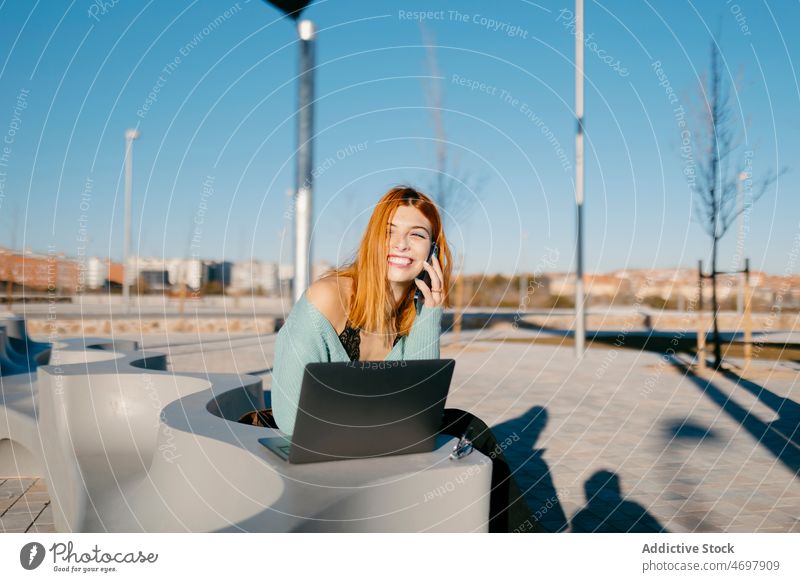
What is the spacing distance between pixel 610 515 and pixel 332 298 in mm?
2179

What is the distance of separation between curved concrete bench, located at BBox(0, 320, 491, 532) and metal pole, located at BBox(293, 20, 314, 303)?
1.02 metres

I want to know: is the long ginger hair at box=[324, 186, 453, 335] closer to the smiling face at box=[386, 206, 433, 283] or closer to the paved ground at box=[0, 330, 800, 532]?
the smiling face at box=[386, 206, 433, 283]

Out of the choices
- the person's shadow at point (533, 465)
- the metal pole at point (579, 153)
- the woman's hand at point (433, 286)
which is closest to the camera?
the woman's hand at point (433, 286)

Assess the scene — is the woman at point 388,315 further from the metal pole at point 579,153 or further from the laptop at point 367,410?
the metal pole at point 579,153

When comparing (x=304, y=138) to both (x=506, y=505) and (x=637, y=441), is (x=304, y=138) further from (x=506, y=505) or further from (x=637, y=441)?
(x=637, y=441)

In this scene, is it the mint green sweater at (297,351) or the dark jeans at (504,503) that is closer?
the mint green sweater at (297,351)

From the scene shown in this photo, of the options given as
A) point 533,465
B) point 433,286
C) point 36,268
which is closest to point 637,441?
point 533,465

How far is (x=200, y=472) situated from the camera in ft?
7.16

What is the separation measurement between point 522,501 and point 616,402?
17.6ft

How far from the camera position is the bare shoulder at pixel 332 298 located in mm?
2355

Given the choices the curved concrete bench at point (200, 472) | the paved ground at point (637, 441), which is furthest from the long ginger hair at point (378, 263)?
the paved ground at point (637, 441)

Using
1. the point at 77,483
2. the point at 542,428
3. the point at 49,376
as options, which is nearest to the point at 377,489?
the point at 77,483

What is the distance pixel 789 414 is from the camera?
22.2 feet

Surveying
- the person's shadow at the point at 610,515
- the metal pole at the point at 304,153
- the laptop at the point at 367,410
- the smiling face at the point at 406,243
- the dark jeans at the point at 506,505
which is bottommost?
the person's shadow at the point at 610,515
